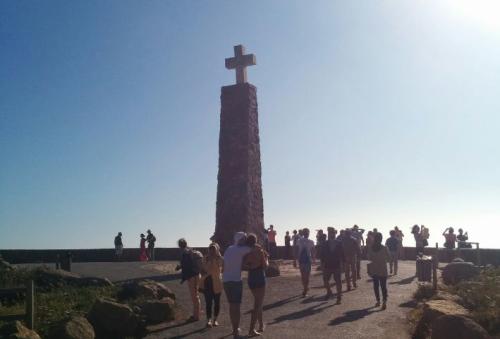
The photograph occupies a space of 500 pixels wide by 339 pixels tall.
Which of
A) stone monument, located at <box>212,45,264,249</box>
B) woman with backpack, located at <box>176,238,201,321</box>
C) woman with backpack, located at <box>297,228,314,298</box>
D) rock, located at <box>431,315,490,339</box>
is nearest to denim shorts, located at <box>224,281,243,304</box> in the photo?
woman with backpack, located at <box>176,238,201,321</box>

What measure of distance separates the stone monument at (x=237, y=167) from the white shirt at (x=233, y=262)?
38.9ft

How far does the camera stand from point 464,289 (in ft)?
39.0

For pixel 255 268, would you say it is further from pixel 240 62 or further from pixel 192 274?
pixel 240 62

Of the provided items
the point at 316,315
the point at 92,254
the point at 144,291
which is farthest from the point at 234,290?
the point at 92,254

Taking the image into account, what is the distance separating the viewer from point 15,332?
8469 mm

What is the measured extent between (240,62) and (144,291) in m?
12.3

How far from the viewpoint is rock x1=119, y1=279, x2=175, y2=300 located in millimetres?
12336

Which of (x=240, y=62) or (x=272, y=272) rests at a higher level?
(x=240, y=62)

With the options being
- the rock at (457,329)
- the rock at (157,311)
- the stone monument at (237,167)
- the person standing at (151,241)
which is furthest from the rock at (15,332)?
the person standing at (151,241)

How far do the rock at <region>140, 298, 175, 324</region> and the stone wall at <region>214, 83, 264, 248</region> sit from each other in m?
9.76

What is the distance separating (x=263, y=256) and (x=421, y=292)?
560 centimetres

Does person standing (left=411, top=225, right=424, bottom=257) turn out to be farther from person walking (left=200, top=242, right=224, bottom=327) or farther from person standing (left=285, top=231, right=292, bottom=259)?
person walking (left=200, top=242, right=224, bottom=327)

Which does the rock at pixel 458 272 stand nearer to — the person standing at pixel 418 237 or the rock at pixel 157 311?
the person standing at pixel 418 237

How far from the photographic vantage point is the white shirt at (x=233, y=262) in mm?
9000
